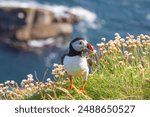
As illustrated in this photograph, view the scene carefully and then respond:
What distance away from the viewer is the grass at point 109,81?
28.0 ft

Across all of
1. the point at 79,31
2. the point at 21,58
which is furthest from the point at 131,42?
the point at 79,31

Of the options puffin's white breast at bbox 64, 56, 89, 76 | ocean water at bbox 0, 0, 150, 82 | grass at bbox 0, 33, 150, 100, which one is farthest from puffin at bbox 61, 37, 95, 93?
ocean water at bbox 0, 0, 150, 82

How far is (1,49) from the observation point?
251 ft

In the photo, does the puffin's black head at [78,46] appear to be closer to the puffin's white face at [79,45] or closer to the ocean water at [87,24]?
the puffin's white face at [79,45]

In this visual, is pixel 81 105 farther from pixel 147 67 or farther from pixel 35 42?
pixel 35 42

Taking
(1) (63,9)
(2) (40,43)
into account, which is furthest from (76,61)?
(1) (63,9)

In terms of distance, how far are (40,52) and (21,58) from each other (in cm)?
257

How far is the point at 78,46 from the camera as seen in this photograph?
8.77 meters

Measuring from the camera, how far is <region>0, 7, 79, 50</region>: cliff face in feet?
254

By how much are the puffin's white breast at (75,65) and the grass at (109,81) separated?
0.81ft

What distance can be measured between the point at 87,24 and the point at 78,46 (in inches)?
3054

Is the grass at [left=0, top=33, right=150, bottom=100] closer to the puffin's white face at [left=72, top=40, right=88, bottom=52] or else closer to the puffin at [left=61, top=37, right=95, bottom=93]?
the puffin at [left=61, top=37, right=95, bottom=93]

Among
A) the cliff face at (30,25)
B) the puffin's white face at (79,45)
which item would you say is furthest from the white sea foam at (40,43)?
the puffin's white face at (79,45)

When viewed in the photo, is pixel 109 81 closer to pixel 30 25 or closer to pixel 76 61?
pixel 76 61
